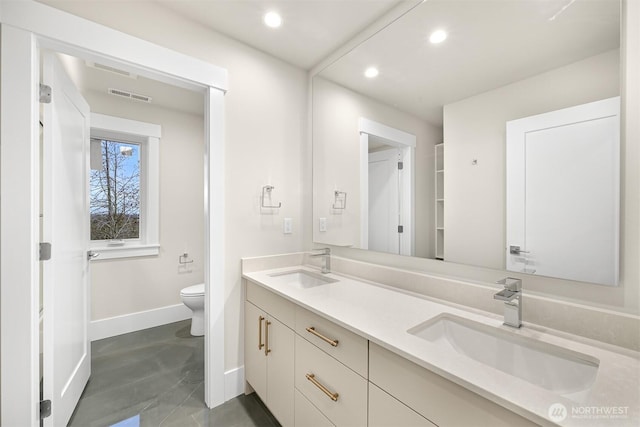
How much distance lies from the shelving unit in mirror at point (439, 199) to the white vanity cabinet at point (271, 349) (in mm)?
801

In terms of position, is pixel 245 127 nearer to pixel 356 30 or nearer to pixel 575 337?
pixel 356 30

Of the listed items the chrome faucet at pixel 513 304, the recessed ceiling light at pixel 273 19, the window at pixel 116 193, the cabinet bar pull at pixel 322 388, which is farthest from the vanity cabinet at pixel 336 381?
the window at pixel 116 193

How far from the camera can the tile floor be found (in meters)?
1.53

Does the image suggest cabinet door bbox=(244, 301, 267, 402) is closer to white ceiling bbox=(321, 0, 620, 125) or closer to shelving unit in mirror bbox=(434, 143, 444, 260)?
shelving unit in mirror bbox=(434, 143, 444, 260)

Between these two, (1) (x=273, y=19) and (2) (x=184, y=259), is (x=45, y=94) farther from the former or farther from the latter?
(2) (x=184, y=259)

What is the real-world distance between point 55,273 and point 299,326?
4.09 feet

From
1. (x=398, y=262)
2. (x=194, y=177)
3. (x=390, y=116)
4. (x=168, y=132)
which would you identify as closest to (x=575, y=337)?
(x=398, y=262)

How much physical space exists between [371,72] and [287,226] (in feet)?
4.00

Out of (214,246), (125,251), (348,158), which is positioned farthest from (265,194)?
(125,251)

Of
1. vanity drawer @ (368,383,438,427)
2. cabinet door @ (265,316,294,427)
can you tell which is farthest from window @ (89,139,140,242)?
vanity drawer @ (368,383,438,427)

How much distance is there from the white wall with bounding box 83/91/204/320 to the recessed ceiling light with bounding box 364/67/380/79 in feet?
7.41

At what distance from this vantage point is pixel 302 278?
6.28 ft

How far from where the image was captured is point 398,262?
1.52m

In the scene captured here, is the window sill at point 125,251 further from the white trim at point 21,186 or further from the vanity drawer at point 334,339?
the vanity drawer at point 334,339
